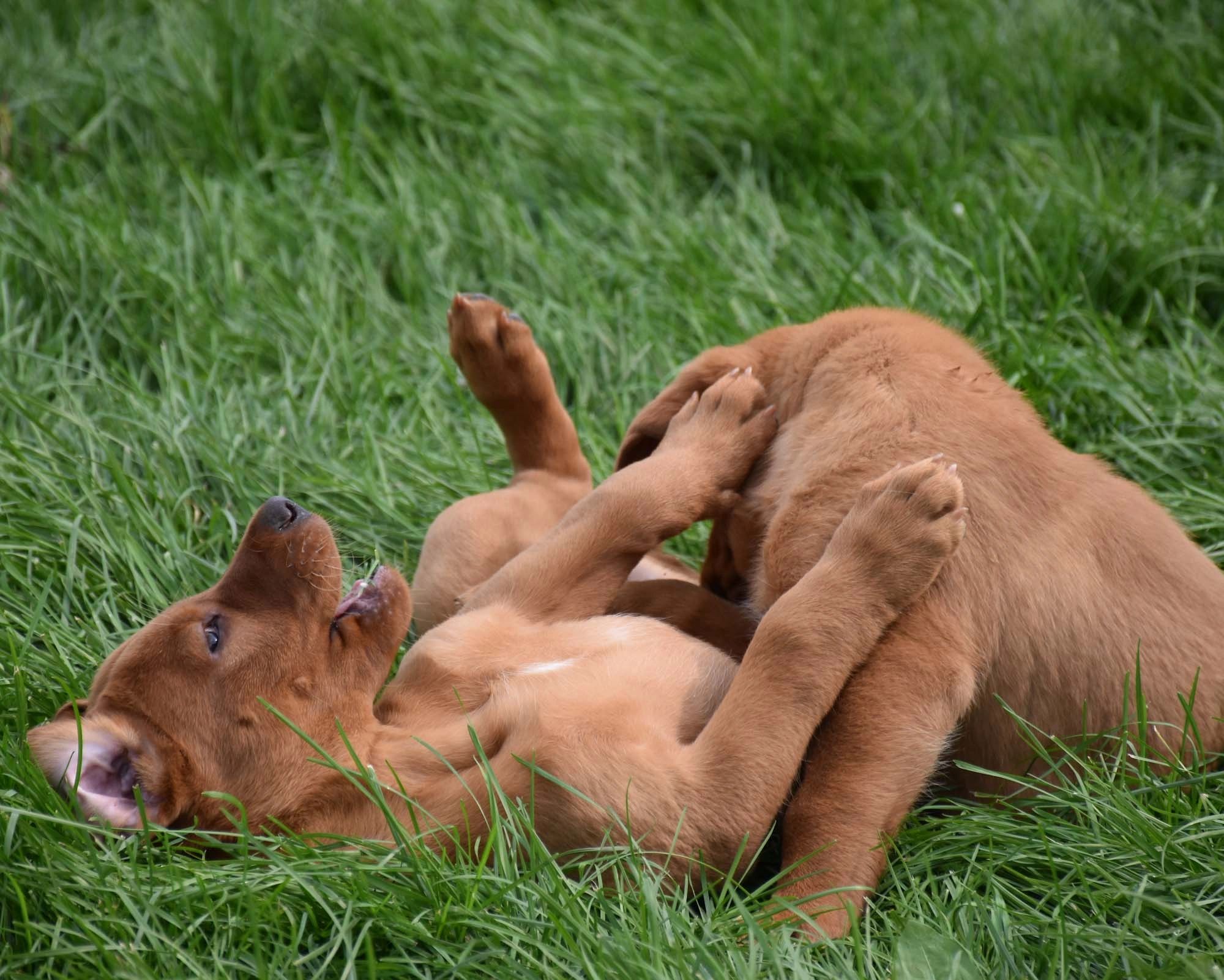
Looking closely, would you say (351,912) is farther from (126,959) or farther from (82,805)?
(82,805)

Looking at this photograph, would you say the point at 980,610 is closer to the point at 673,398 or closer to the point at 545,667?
the point at 545,667

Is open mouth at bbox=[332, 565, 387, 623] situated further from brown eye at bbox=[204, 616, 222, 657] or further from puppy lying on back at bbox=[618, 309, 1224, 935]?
puppy lying on back at bbox=[618, 309, 1224, 935]

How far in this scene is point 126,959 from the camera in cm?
241

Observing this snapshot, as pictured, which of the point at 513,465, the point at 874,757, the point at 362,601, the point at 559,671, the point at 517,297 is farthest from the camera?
the point at 517,297

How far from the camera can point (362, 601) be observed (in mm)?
3250

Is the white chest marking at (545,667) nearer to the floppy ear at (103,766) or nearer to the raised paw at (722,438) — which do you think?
the raised paw at (722,438)

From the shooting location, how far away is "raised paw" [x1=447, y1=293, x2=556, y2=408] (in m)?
3.94

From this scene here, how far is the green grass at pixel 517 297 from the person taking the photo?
2.57 metres

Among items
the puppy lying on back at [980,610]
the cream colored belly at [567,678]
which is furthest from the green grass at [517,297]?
the cream colored belly at [567,678]

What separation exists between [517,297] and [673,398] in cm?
165

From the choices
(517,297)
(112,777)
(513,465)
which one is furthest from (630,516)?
(517,297)

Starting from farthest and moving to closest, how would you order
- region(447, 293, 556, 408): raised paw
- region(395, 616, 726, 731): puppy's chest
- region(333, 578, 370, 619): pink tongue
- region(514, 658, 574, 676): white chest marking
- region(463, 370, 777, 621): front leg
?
region(447, 293, 556, 408): raised paw < region(463, 370, 777, 621): front leg < region(333, 578, 370, 619): pink tongue < region(514, 658, 574, 676): white chest marking < region(395, 616, 726, 731): puppy's chest

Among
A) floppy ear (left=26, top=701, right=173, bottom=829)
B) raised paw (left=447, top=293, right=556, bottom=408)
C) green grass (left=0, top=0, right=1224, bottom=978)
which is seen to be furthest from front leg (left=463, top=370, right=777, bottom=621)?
floppy ear (left=26, top=701, right=173, bottom=829)

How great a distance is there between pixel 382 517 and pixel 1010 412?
1992 millimetres
